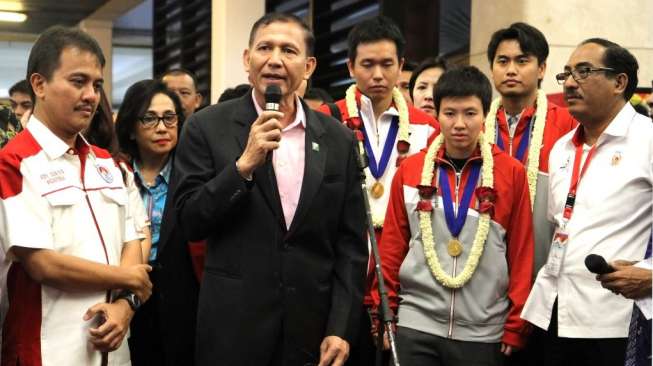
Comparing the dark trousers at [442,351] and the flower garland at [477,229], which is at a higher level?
the flower garland at [477,229]

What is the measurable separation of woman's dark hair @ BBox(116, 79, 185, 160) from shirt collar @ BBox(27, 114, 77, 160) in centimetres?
133

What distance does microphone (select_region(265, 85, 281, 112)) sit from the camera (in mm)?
2822

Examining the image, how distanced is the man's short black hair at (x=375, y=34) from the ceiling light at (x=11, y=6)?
933 centimetres

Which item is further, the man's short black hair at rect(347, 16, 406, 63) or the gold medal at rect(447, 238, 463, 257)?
the man's short black hair at rect(347, 16, 406, 63)

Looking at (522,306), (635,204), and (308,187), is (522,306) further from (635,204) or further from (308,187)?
(308,187)

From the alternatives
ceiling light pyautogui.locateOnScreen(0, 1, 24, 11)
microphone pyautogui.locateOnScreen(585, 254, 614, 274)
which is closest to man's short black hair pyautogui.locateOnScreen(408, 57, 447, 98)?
microphone pyautogui.locateOnScreen(585, 254, 614, 274)

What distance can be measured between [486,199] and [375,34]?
1.04 meters

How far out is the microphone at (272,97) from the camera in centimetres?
282

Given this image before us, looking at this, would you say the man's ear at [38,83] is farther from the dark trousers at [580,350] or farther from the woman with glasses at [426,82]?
the woman with glasses at [426,82]

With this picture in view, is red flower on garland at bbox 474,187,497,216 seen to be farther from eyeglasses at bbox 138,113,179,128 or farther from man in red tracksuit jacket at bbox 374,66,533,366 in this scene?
eyeglasses at bbox 138,113,179,128

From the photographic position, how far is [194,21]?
11.2 m

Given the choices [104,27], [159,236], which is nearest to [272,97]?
[159,236]

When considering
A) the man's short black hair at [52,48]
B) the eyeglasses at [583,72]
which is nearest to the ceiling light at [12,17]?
the man's short black hair at [52,48]

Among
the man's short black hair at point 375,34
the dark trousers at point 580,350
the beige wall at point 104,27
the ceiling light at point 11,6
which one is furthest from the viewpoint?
the beige wall at point 104,27
